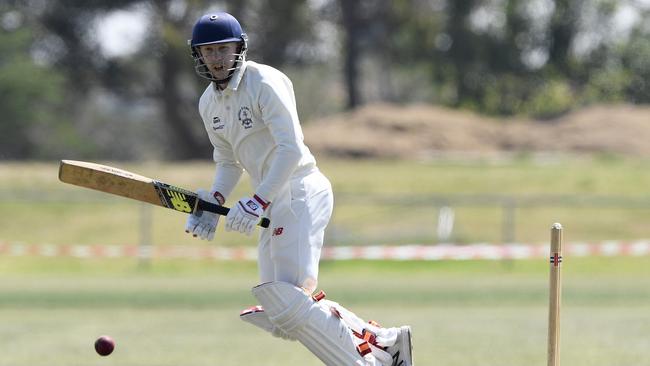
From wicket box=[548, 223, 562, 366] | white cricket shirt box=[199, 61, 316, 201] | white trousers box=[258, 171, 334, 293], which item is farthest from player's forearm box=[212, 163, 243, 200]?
wicket box=[548, 223, 562, 366]

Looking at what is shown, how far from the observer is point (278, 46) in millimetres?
45312

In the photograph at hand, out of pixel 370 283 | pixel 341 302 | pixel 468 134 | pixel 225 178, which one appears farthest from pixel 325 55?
pixel 225 178

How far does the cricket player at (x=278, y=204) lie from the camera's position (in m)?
6.17

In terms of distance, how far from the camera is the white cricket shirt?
6176 mm

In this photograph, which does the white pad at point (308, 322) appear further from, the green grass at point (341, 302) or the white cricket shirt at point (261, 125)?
the green grass at point (341, 302)

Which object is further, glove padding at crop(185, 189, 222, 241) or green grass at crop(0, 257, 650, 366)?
green grass at crop(0, 257, 650, 366)

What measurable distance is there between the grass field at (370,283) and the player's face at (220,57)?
9.78ft

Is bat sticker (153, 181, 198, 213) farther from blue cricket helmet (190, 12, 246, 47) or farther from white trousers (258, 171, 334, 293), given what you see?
blue cricket helmet (190, 12, 246, 47)

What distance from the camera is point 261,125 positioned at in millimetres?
6328

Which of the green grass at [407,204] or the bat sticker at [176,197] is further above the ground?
the green grass at [407,204]

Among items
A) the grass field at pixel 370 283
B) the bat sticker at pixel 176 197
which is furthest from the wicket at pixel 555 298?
the grass field at pixel 370 283

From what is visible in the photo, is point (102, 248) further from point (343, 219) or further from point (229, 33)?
point (229, 33)

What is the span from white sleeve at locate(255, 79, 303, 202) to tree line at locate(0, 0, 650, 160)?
119ft

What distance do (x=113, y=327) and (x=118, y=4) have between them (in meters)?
35.6
